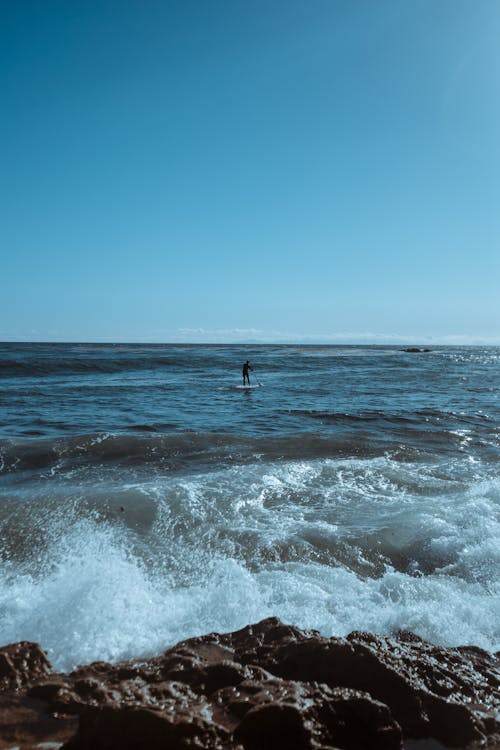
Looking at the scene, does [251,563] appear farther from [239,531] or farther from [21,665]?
[21,665]

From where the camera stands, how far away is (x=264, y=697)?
8.86 feet

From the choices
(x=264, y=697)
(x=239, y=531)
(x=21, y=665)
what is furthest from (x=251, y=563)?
(x=21, y=665)

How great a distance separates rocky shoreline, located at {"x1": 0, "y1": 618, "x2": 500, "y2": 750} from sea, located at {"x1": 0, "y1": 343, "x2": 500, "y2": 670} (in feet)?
1.35

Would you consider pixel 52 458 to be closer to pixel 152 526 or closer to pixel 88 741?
pixel 152 526

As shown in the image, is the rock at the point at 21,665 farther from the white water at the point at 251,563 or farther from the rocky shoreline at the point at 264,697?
the white water at the point at 251,563

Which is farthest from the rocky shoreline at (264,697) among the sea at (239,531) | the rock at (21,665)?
the sea at (239,531)

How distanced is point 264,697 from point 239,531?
3390 millimetres

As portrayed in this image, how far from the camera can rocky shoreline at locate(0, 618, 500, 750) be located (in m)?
2.38

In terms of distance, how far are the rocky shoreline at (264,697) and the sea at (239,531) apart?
0.41m

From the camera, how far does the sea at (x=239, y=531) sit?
3926mm

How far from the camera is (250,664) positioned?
311cm

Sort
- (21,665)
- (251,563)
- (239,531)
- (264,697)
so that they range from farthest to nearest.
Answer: (239,531)
(251,563)
(21,665)
(264,697)

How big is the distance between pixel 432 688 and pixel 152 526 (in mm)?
4231

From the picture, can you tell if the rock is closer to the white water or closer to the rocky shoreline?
the rocky shoreline
